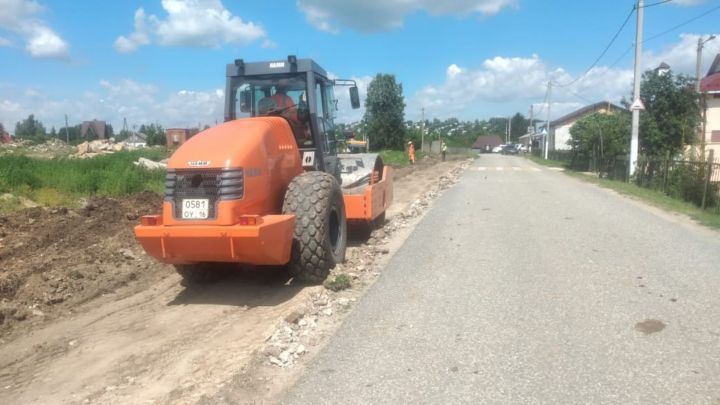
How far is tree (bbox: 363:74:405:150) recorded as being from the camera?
5797cm

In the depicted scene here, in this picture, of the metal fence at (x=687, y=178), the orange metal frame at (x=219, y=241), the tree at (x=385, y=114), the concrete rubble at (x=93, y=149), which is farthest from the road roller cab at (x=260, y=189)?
the tree at (x=385, y=114)

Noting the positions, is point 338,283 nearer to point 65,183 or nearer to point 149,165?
point 65,183

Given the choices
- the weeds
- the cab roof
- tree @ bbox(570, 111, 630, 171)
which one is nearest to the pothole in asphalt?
the weeds

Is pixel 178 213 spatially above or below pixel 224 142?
below

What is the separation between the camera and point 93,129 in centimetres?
10319

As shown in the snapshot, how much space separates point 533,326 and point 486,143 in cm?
10906

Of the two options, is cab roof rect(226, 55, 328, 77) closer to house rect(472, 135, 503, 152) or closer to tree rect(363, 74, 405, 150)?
tree rect(363, 74, 405, 150)

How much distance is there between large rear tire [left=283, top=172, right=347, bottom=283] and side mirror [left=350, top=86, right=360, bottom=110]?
8.18 feet

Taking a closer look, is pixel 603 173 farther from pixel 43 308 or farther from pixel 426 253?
pixel 43 308

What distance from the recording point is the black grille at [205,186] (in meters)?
6.04

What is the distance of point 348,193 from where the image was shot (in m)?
9.13

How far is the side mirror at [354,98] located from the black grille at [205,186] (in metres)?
3.54

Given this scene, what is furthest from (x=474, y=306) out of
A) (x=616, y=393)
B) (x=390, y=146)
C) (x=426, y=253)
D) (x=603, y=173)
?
(x=390, y=146)

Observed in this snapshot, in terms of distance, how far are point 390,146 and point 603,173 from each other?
1251 inches
